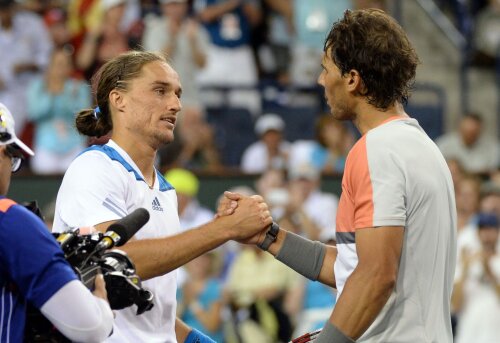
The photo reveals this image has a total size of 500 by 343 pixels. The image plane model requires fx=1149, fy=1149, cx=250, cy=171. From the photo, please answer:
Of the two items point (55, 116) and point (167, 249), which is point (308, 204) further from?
point (167, 249)

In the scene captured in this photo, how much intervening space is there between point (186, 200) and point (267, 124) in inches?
70.3

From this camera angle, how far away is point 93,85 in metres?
5.35

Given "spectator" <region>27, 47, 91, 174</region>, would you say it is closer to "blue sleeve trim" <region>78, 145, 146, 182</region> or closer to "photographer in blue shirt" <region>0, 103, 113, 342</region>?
"blue sleeve trim" <region>78, 145, 146, 182</region>

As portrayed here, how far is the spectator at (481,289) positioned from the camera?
9.40m

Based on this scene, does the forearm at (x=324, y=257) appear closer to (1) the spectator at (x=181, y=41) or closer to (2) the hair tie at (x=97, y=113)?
(2) the hair tie at (x=97, y=113)

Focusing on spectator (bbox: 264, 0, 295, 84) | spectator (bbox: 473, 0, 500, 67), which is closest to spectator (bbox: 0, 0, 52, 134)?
spectator (bbox: 264, 0, 295, 84)

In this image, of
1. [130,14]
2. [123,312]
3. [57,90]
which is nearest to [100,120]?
[123,312]

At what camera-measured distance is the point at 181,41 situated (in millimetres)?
11805

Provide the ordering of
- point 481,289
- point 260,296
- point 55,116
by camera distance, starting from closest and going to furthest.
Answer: point 481,289 → point 260,296 → point 55,116

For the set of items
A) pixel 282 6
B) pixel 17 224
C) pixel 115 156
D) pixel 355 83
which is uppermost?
pixel 355 83

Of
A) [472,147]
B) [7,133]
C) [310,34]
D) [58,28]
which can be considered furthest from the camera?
[310,34]

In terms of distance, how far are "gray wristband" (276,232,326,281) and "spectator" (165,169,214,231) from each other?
489 cm

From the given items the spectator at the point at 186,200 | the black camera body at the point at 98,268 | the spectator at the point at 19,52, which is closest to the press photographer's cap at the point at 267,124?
the spectator at the point at 186,200

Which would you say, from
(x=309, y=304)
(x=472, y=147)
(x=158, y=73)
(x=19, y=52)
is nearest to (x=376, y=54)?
(x=158, y=73)
